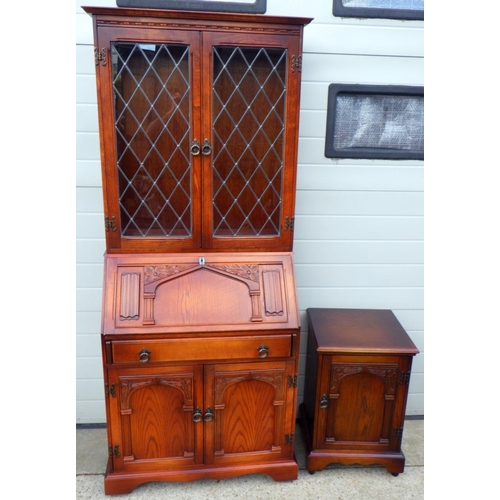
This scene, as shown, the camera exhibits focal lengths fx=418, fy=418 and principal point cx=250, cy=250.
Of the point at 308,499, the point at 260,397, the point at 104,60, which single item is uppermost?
the point at 104,60

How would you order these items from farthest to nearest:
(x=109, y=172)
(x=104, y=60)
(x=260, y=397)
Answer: (x=260, y=397) < (x=109, y=172) < (x=104, y=60)

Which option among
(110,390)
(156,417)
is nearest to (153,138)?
(110,390)

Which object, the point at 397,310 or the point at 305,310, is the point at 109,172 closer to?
the point at 305,310

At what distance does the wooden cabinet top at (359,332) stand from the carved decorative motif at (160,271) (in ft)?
Answer: 2.40

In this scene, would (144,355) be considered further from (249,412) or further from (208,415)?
(249,412)

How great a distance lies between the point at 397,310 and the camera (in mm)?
2389

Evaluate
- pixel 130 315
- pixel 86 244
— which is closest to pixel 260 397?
pixel 130 315

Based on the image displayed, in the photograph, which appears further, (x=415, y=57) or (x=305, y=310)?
(x=305, y=310)

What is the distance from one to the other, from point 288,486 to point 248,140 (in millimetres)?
1632

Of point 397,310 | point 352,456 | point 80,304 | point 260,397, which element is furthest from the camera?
point 397,310

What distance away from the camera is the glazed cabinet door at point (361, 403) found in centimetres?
195

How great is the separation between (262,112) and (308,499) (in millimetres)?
1768

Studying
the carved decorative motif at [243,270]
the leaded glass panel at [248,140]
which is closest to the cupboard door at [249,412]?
the carved decorative motif at [243,270]

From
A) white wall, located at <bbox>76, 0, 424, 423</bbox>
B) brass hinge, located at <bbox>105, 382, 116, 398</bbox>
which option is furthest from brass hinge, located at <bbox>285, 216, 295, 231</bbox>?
brass hinge, located at <bbox>105, 382, 116, 398</bbox>
